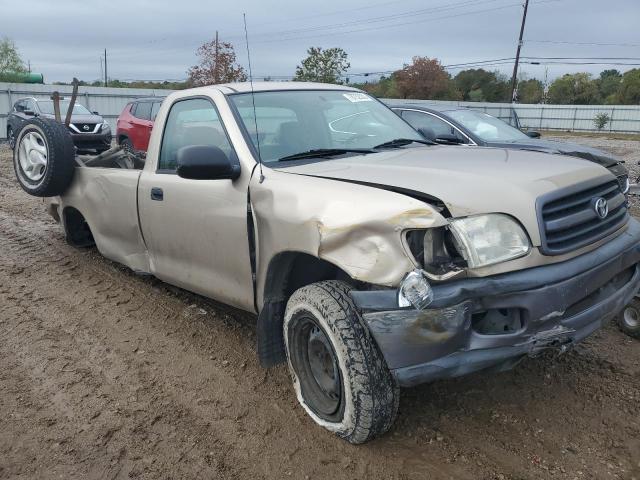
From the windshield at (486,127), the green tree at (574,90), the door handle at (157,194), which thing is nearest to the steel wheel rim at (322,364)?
the door handle at (157,194)

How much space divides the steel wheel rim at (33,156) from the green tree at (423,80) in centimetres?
4907

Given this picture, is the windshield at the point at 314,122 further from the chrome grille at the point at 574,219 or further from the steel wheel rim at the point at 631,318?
the steel wheel rim at the point at 631,318

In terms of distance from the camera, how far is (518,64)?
4450cm

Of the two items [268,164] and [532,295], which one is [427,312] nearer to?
[532,295]

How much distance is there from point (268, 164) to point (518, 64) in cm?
4618

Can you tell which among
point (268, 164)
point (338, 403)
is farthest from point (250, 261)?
point (338, 403)

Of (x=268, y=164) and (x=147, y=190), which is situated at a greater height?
(x=268, y=164)

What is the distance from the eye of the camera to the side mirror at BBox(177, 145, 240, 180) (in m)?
3.10

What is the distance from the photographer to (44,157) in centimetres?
530

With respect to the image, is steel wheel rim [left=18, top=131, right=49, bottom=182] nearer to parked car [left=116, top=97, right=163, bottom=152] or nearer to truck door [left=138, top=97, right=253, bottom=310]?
truck door [left=138, top=97, right=253, bottom=310]

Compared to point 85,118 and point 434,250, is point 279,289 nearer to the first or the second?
point 434,250

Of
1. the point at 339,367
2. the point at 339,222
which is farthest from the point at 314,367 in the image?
the point at 339,222

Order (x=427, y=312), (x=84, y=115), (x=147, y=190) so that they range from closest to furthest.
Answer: (x=427, y=312), (x=147, y=190), (x=84, y=115)

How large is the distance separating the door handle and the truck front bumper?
1994 mm
